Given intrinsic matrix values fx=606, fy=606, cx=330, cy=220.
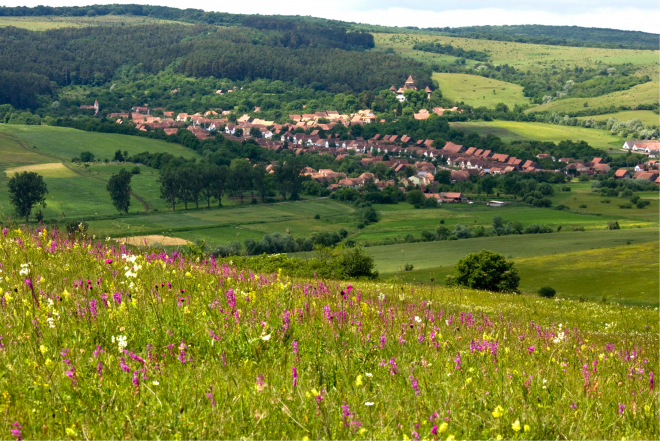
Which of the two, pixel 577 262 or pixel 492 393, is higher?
pixel 492 393

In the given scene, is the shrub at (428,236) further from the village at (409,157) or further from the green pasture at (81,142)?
the green pasture at (81,142)

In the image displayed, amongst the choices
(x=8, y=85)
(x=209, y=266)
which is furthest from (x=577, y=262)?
(x=8, y=85)

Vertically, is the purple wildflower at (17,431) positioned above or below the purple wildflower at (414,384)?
above

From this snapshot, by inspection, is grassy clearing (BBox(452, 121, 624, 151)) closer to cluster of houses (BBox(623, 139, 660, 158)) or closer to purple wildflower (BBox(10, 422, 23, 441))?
cluster of houses (BBox(623, 139, 660, 158))

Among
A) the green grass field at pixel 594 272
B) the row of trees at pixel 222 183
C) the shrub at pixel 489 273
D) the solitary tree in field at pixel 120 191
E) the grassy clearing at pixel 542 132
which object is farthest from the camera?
the grassy clearing at pixel 542 132

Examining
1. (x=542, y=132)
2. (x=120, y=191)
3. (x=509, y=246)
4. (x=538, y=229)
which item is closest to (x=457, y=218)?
(x=538, y=229)

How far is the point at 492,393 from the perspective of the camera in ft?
14.3

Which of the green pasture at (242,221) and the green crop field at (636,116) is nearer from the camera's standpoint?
the green pasture at (242,221)

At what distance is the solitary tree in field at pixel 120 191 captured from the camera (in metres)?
92.8

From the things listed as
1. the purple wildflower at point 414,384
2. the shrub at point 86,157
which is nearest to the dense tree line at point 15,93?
the shrub at point 86,157

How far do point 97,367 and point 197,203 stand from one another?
10148 cm

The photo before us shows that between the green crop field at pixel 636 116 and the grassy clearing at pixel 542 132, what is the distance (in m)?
12.3

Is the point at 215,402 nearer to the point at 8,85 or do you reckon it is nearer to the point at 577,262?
the point at 577,262

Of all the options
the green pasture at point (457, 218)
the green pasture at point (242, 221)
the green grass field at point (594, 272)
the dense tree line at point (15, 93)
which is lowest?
the green pasture at point (242, 221)
